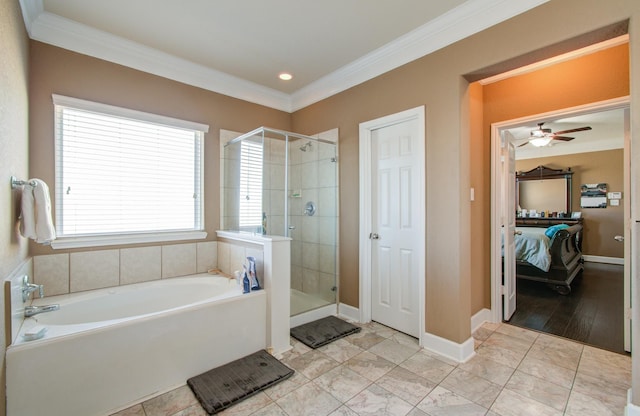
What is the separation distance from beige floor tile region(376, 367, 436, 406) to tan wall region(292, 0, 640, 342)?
496mm

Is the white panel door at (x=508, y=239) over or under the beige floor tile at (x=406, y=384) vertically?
over

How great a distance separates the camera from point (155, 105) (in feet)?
9.20

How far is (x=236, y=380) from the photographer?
1.96m

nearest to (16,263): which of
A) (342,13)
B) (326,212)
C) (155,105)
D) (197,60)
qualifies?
(155,105)

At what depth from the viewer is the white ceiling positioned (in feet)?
6.80

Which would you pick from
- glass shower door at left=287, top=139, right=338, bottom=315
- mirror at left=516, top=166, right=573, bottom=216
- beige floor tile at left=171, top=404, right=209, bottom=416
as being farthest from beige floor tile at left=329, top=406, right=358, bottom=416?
mirror at left=516, top=166, right=573, bottom=216

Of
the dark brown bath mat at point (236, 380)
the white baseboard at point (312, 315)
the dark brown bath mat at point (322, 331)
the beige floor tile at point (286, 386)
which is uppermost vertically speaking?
the white baseboard at point (312, 315)

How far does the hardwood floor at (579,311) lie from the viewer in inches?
106

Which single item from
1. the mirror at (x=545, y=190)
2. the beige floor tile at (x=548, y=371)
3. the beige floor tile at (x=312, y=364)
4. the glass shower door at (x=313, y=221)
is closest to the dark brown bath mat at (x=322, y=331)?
the beige floor tile at (x=312, y=364)

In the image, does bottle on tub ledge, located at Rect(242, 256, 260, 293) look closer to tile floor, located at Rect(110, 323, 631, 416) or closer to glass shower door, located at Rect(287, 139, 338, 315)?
tile floor, located at Rect(110, 323, 631, 416)

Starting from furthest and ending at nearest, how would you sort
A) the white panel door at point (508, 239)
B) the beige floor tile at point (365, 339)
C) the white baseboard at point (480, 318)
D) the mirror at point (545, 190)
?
the mirror at point (545, 190), the white panel door at point (508, 239), the white baseboard at point (480, 318), the beige floor tile at point (365, 339)

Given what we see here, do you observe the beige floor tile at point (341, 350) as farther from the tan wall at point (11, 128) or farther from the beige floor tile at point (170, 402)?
the tan wall at point (11, 128)

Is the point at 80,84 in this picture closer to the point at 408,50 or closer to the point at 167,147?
the point at 167,147

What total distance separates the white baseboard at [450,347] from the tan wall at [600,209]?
21.2ft
